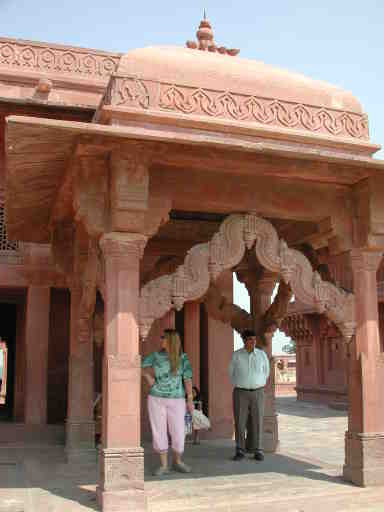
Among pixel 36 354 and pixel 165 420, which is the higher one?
pixel 36 354

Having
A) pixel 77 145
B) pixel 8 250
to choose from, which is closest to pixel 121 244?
pixel 77 145

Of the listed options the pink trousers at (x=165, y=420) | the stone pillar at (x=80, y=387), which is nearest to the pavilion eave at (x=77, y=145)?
the stone pillar at (x=80, y=387)

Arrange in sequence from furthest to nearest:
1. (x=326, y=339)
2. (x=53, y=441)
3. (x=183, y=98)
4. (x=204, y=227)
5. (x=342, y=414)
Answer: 1. (x=326, y=339)
2. (x=342, y=414)
3. (x=53, y=441)
4. (x=204, y=227)
5. (x=183, y=98)

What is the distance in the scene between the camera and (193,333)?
1080cm

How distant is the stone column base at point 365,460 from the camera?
620 cm

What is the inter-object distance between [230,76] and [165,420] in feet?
12.4

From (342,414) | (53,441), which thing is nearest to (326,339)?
(342,414)

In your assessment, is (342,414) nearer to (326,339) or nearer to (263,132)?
(326,339)

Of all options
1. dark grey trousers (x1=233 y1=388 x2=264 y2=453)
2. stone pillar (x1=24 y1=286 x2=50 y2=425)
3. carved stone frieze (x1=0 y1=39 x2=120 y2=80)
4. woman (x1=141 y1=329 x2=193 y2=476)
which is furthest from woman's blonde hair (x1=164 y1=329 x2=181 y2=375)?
carved stone frieze (x1=0 y1=39 x2=120 y2=80)

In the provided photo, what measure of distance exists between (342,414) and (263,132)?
12.9m

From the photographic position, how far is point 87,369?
27.7 feet

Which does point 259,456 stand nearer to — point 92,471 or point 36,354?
point 92,471

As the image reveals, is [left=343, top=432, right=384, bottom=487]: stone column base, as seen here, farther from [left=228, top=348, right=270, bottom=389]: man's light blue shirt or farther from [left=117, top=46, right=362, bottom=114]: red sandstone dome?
[left=117, top=46, right=362, bottom=114]: red sandstone dome

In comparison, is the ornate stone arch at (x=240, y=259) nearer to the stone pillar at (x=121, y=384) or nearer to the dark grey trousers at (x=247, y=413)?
the stone pillar at (x=121, y=384)
